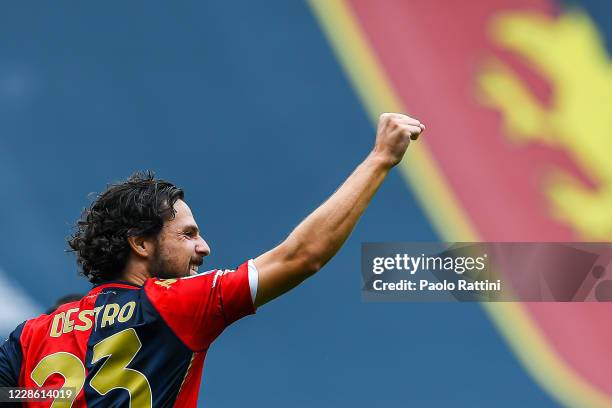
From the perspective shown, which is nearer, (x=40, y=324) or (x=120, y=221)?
(x=40, y=324)

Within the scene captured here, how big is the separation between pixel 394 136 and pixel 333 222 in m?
0.20

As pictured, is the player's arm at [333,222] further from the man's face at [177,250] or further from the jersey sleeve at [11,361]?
the jersey sleeve at [11,361]

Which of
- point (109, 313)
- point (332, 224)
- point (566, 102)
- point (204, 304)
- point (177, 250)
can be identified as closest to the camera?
point (332, 224)

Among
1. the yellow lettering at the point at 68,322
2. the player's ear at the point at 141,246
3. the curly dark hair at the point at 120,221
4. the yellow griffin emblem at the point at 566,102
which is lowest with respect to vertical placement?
the yellow griffin emblem at the point at 566,102

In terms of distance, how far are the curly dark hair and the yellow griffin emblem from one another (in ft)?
7.67

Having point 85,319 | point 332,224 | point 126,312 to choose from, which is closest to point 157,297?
point 126,312

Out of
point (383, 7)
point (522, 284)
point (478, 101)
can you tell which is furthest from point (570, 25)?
point (522, 284)

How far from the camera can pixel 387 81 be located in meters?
4.04

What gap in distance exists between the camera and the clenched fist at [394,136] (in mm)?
1574

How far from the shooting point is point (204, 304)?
168 centimetres

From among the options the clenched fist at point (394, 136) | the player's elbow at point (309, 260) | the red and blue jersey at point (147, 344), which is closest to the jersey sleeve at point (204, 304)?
the red and blue jersey at point (147, 344)

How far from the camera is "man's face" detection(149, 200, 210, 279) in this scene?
193cm

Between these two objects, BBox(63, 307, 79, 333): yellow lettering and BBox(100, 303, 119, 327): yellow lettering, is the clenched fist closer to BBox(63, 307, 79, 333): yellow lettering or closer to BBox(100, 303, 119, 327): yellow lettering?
BBox(100, 303, 119, 327): yellow lettering

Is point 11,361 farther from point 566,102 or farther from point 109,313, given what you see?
point 566,102
